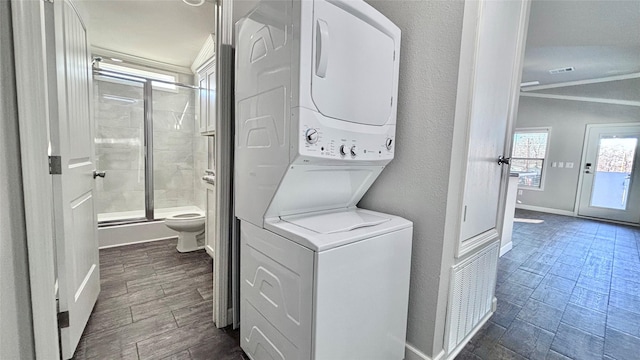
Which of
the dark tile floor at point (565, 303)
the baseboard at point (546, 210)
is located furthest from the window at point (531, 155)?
the dark tile floor at point (565, 303)

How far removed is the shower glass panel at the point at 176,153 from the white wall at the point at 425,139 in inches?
125

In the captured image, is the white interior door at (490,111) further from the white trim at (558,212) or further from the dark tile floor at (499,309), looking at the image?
the white trim at (558,212)

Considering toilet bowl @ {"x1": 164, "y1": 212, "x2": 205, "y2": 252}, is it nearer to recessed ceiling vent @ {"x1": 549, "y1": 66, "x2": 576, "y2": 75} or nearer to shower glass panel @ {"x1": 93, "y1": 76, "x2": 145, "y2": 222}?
shower glass panel @ {"x1": 93, "y1": 76, "x2": 145, "y2": 222}

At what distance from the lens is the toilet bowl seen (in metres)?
2.83

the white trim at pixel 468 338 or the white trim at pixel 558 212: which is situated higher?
→ the white trim at pixel 558 212

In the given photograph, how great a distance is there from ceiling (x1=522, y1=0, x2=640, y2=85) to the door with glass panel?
1188mm

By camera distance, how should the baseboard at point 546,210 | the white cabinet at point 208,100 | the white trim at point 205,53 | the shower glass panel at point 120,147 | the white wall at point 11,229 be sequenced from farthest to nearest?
the baseboard at point 546,210
the shower glass panel at point 120,147
the white trim at point 205,53
the white cabinet at point 208,100
the white wall at point 11,229

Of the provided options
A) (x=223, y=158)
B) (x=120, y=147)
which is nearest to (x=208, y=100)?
(x=223, y=158)

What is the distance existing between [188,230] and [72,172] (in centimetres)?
164

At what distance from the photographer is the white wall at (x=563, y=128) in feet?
16.8

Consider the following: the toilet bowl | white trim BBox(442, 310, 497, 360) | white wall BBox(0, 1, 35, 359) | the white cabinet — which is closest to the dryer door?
white wall BBox(0, 1, 35, 359)

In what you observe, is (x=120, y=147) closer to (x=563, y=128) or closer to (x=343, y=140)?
Answer: (x=343, y=140)

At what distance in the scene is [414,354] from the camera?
55.8 inches

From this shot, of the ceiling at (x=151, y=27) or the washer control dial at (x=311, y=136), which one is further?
the ceiling at (x=151, y=27)
